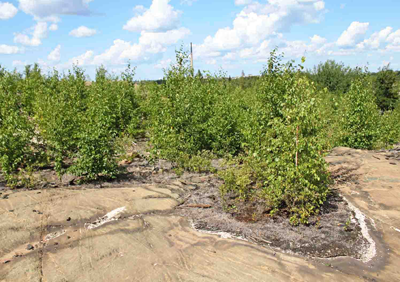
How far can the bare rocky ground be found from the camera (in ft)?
13.2

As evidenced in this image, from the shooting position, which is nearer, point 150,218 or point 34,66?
point 150,218

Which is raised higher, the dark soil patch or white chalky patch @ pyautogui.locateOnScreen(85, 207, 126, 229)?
white chalky patch @ pyautogui.locateOnScreen(85, 207, 126, 229)

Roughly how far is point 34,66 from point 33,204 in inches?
921

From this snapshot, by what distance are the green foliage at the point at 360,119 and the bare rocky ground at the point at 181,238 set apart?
4.50 meters

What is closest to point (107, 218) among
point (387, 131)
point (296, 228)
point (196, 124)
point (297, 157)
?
point (296, 228)

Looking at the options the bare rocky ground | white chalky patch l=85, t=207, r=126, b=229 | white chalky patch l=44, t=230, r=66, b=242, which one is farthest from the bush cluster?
white chalky patch l=44, t=230, r=66, b=242

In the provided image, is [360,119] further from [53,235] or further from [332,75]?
[332,75]

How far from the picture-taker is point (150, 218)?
562cm

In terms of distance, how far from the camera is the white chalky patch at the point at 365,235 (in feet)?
14.4

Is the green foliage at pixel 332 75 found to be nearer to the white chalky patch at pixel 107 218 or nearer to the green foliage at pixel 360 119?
the green foliage at pixel 360 119

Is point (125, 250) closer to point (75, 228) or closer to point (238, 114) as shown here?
point (75, 228)

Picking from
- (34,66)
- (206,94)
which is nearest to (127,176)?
(206,94)

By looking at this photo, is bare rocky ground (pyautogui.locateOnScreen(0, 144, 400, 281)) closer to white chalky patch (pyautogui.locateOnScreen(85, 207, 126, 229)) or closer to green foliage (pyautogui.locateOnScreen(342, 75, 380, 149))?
white chalky patch (pyautogui.locateOnScreen(85, 207, 126, 229))

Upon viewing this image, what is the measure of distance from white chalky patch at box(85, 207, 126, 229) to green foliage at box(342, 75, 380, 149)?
30.1ft
